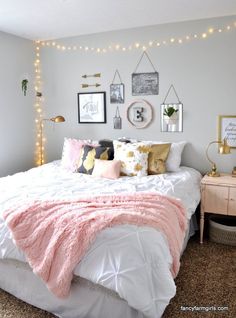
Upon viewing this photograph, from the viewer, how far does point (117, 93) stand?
3.74m

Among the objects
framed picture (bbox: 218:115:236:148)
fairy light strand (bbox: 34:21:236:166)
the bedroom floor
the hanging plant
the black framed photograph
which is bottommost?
the bedroom floor

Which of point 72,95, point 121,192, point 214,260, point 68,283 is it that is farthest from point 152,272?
point 72,95

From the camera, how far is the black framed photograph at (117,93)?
12.2 feet

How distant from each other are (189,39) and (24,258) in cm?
284

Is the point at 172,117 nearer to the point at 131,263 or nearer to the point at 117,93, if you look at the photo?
the point at 117,93

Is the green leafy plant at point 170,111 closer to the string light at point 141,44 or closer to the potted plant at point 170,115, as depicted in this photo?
the potted plant at point 170,115

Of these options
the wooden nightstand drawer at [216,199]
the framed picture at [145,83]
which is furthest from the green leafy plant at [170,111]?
the wooden nightstand drawer at [216,199]

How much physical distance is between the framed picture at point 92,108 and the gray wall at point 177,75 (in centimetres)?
7

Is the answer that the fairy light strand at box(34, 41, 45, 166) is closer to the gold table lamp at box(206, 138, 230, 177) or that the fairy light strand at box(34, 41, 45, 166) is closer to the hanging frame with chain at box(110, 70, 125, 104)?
the hanging frame with chain at box(110, 70, 125, 104)

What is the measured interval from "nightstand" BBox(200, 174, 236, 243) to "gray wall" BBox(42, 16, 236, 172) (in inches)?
20.0

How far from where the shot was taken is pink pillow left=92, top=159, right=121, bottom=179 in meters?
3.10

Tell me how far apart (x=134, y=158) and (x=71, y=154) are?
86 cm

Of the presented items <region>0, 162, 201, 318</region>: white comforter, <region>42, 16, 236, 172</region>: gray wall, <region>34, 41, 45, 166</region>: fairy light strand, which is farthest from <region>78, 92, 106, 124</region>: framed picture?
<region>0, 162, 201, 318</region>: white comforter

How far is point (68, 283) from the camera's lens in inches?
66.2
